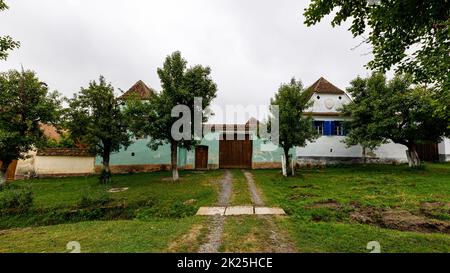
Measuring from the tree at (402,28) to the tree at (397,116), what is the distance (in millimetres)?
12434

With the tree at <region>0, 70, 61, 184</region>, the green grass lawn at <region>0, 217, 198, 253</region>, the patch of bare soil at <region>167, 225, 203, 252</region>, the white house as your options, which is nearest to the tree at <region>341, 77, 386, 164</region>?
the white house

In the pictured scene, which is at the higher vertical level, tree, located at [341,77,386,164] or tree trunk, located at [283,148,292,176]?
tree, located at [341,77,386,164]

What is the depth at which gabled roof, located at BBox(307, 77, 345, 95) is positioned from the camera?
19672mm

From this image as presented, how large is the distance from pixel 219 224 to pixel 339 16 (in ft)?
18.8

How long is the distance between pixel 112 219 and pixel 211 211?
3.60 meters

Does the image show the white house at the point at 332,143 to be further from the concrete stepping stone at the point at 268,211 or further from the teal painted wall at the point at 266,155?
the concrete stepping stone at the point at 268,211

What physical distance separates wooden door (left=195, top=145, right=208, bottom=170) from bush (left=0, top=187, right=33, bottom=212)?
12087 mm

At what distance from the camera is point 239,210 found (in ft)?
24.7

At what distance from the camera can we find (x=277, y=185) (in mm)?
11883

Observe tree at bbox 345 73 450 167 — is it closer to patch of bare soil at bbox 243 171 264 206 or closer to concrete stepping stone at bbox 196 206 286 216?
patch of bare soil at bbox 243 171 264 206

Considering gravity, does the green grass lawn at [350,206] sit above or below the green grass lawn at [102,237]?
above

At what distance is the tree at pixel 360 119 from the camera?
16.3 m

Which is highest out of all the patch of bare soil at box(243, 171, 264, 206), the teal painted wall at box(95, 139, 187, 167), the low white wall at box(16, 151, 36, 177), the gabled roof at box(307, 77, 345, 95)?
the gabled roof at box(307, 77, 345, 95)

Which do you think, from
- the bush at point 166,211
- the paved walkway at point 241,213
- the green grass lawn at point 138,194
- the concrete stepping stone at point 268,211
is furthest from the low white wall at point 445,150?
the bush at point 166,211
